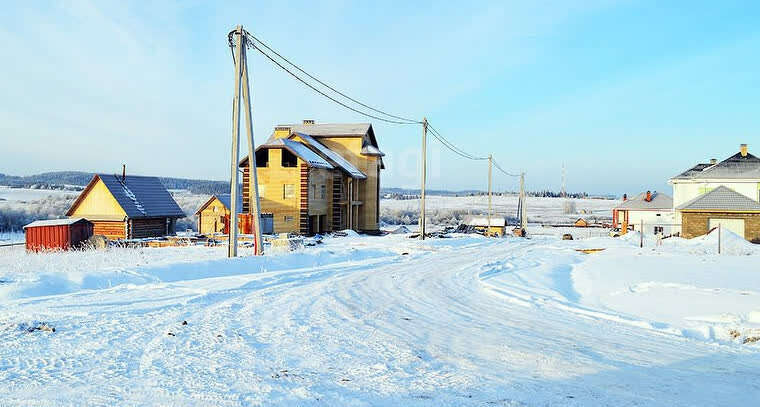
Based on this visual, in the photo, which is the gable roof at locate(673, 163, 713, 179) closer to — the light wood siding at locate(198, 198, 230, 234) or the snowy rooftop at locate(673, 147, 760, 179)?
the snowy rooftop at locate(673, 147, 760, 179)

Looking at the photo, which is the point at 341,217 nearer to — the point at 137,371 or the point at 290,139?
the point at 290,139

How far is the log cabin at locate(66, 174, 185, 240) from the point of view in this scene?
3384 cm

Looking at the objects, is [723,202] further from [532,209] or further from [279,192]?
[532,209]

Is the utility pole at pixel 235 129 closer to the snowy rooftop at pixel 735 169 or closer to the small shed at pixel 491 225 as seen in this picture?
the snowy rooftop at pixel 735 169

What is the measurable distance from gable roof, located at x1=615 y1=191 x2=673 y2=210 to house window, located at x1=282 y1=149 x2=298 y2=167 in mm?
37913

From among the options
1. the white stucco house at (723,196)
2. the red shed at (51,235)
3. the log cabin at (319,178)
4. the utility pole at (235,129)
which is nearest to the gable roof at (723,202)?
the white stucco house at (723,196)

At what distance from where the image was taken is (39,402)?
13.9ft

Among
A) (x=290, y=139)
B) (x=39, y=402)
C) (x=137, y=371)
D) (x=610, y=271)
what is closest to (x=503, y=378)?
(x=137, y=371)

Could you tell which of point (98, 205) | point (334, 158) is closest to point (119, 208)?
point (98, 205)

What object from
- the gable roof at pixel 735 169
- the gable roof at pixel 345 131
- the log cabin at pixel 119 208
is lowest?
the log cabin at pixel 119 208

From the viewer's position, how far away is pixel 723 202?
109 feet

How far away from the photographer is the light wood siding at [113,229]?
3378 cm

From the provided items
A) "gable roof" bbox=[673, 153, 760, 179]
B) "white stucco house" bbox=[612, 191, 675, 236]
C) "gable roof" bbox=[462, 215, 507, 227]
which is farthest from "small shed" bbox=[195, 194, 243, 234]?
"white stucco house" bbox=[612, 191, 675, 236]

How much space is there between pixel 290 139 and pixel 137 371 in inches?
1286
